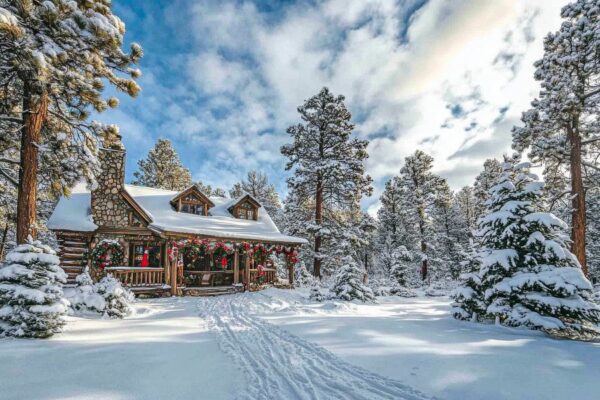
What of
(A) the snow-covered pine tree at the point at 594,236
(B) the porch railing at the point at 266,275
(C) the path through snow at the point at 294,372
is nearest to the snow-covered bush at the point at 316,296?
(B) the porch railing at the point at 266,275

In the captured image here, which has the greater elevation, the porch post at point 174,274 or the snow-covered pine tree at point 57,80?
the snow-covered pine tree at point 57,80

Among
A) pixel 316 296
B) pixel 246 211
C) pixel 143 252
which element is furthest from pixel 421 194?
pixel 143 252

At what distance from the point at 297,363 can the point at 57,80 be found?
10.4 meters

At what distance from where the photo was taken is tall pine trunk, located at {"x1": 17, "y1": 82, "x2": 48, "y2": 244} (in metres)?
8.42

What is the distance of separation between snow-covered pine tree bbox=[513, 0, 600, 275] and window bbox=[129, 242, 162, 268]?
20591 millimetres

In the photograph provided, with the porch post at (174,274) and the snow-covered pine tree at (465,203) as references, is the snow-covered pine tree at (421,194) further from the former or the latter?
the porch post at (174,274)

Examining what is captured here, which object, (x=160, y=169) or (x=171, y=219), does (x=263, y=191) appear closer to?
(x=160, y=169)

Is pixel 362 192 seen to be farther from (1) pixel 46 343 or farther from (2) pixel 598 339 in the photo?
(1) pixel 46 343

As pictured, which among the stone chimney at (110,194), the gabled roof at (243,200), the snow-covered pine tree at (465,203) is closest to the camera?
the stone chimney at (110,194)

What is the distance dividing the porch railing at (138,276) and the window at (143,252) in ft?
3.98

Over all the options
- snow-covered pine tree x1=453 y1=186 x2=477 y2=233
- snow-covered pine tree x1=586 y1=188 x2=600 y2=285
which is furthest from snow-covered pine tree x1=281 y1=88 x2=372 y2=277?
snow-covered pine tree x1=453 y1=186 x2=477 y2=233

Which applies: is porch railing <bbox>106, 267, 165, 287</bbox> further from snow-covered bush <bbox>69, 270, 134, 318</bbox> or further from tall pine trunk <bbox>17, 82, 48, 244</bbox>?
tall pine trunk <bbox>17, 82, 48, 244</bbox>

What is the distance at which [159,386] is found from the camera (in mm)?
4164

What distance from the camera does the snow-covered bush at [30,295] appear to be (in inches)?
236
